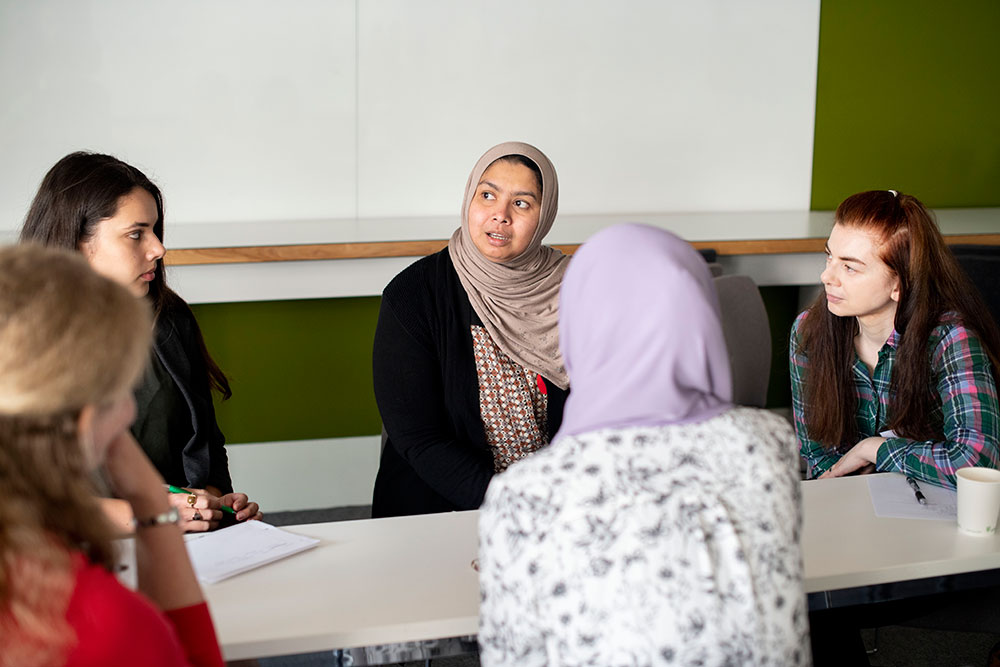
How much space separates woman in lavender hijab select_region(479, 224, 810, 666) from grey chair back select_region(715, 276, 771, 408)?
945 mm

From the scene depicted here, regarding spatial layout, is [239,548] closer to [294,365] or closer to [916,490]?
[916,490]

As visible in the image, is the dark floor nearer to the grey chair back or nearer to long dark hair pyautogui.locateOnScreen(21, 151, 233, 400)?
the grey chair back

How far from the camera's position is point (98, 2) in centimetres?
303

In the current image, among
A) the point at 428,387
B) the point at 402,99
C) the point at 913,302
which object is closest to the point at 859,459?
the point at 913,302

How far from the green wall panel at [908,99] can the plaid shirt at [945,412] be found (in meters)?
1.92

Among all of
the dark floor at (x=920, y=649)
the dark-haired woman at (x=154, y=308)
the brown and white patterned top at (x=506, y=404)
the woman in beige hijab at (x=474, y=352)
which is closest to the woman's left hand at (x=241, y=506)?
the dark-haired woman at (x=154, y=308)

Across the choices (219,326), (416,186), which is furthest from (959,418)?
(219,326)

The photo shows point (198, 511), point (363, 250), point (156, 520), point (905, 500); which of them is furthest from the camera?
point (363, 250)

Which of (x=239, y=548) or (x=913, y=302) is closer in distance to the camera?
(x=239, y=548)

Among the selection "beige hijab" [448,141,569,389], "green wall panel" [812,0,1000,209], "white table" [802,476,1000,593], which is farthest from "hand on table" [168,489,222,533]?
"green wall panel" [812,0,1000,209]

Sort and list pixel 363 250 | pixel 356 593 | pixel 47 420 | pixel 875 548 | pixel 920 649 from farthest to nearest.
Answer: pixel 363 250
pixel 920 649
pixel 875 548
pixel 356 593
pixel 47 420

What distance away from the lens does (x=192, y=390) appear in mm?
1998

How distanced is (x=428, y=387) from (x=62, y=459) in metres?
1.21

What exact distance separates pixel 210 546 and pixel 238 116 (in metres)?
2.05
